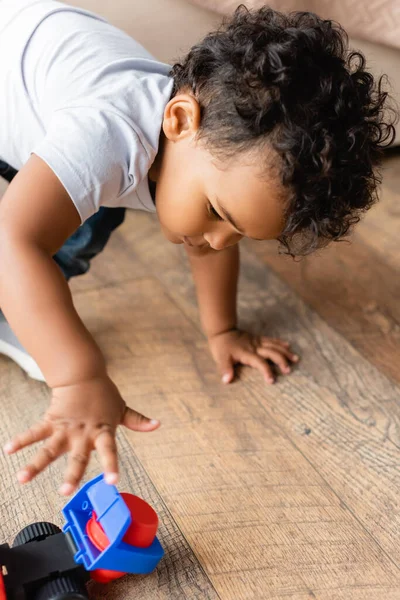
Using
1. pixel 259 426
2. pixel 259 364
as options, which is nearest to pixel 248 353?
pixel 259 364

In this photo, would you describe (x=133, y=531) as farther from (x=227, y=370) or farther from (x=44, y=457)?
(x=227, y=370)

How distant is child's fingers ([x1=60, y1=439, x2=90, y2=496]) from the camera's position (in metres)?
0.54

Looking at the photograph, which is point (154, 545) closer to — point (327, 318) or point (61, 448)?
point (61, 448)

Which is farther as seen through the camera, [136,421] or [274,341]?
[274,341]

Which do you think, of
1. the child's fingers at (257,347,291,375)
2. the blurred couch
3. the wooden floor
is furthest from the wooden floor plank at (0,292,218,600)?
the blurred couch

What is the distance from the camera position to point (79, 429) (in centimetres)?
58

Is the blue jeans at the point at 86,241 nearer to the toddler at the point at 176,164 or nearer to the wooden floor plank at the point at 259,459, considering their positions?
the wooden floor plank at the point at 259,459

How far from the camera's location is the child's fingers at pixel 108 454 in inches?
21.3

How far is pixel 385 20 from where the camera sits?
1151 millimetres

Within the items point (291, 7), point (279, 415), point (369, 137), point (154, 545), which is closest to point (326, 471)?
point (279, 415)

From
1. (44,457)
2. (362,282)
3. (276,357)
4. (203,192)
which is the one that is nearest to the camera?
(44,457)

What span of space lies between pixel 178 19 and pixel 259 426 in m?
0.70

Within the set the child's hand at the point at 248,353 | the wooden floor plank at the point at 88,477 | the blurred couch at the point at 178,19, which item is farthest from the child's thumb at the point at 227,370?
the blurred couch at the point at 178,19

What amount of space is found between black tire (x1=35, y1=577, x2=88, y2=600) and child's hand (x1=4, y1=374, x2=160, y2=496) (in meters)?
0.08
